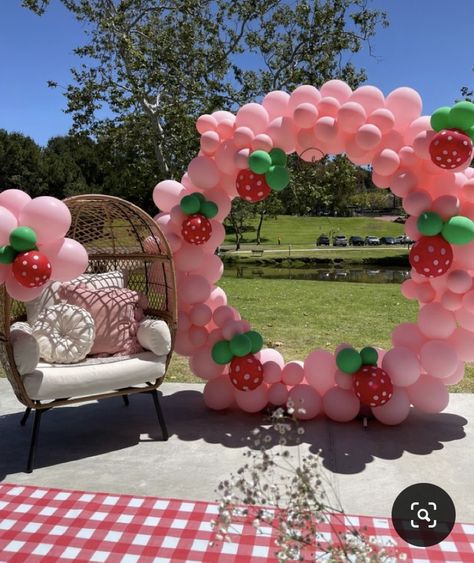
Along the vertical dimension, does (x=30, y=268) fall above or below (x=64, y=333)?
above

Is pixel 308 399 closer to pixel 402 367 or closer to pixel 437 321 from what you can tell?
pixel 402 367

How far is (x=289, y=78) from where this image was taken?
13.2 m

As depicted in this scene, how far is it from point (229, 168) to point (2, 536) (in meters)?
2.63

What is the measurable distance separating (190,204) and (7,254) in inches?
55.7

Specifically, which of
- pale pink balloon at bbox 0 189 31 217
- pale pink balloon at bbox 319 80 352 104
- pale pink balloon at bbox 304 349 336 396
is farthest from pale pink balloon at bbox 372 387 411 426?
pale pink balloon at bbox 0 189 31 217

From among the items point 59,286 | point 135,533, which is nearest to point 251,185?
point 59,286

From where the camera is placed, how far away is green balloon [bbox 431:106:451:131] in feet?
10.9

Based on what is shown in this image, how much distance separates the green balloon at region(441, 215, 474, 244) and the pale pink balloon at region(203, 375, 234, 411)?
6.16 ft

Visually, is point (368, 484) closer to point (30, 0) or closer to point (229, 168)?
point (229, 168)

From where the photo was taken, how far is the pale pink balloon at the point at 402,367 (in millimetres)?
3658

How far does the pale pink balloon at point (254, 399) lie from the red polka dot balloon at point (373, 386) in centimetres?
70

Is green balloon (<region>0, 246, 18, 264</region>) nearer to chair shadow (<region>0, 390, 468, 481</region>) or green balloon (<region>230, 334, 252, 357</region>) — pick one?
chair shadow (<region>0, 390, 468, 481</region>)

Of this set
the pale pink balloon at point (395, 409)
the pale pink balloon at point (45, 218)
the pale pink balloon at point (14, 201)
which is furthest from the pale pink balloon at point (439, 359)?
the pale pink balloon at point (14, 201)

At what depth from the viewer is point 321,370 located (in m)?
3.89
